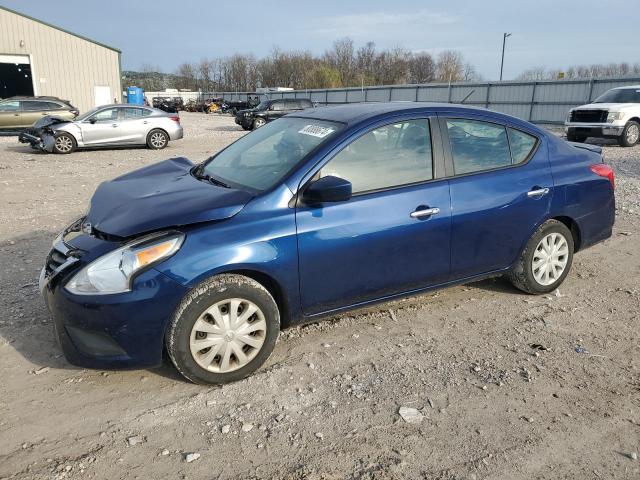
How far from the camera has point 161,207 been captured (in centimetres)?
332

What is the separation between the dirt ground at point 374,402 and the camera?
2.62 meters

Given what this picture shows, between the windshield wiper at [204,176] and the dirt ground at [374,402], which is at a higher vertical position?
the windshield wiper at [204,176]

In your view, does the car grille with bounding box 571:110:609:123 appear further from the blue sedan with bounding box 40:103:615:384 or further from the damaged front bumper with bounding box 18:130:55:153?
the damaged front bumper with bounding box 18:130:55:153

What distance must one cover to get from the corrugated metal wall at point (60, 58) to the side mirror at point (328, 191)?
105 ft

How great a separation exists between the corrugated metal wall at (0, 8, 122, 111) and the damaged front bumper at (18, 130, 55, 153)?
16811mm

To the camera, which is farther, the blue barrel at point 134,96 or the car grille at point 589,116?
the blue barrel at point 134,96

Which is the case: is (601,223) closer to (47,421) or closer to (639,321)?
(639,321)

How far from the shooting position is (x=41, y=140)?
50.3ft

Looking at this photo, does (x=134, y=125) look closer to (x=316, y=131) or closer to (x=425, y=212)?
(x=316, y=131)

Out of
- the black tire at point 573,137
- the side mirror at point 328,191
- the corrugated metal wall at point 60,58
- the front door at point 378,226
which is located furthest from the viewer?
the corrugated metal wall at point 60,58

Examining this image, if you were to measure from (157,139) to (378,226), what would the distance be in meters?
14.7

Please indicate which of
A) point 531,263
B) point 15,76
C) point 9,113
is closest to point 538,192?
point 531,263

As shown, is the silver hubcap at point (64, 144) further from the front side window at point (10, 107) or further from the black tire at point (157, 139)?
the front side window at point (10, 107)

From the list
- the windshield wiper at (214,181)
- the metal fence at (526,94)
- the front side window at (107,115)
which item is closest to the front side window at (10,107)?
the front side window at (107,115)
